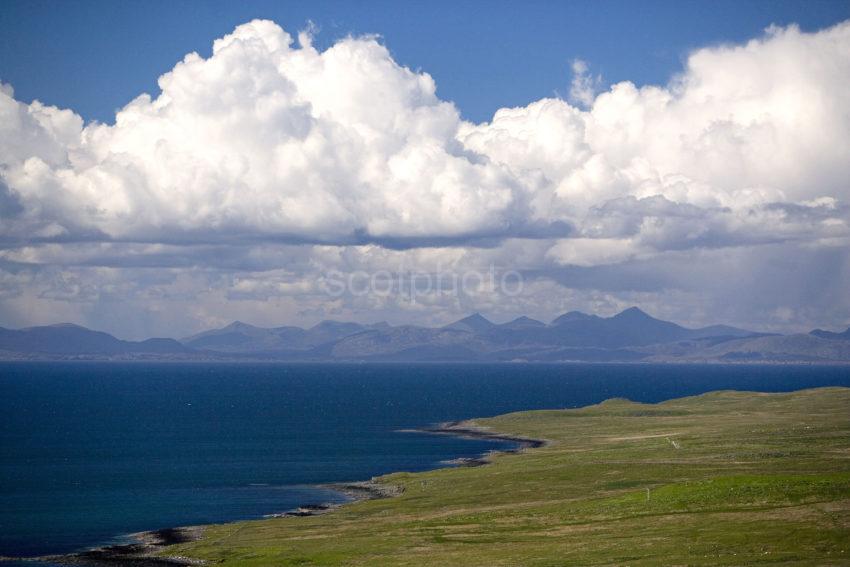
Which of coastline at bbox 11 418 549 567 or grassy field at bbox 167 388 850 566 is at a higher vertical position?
grassy field at bbox 167 388 850 566

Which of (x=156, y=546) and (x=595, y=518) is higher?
(x=595, y=518)

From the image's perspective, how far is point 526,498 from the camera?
355 feet

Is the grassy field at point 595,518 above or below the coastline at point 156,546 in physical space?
above

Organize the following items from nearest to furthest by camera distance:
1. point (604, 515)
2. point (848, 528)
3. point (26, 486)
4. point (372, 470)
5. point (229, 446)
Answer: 1. point (848, 528)
2. point (604, 515)
3. point (26, 486)
4. point (372, 470)
5. point (229, 446)

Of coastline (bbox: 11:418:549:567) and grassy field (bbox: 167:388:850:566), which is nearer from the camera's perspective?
grassy field (bbox: 167:388:850:566)

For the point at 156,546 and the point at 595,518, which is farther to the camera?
the point at 156,546

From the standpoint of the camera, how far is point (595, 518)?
89312 millimetres

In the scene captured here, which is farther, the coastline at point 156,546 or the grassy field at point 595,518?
the coastline at point 156,546

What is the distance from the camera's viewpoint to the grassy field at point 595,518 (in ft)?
238

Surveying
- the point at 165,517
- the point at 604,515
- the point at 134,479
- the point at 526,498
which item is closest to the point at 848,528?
the point at 604,515

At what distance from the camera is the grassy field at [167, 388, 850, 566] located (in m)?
72.6

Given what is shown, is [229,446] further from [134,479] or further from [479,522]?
[479,522]

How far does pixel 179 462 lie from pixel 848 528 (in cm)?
11525

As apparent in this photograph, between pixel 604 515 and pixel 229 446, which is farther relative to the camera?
pixel 229 446
